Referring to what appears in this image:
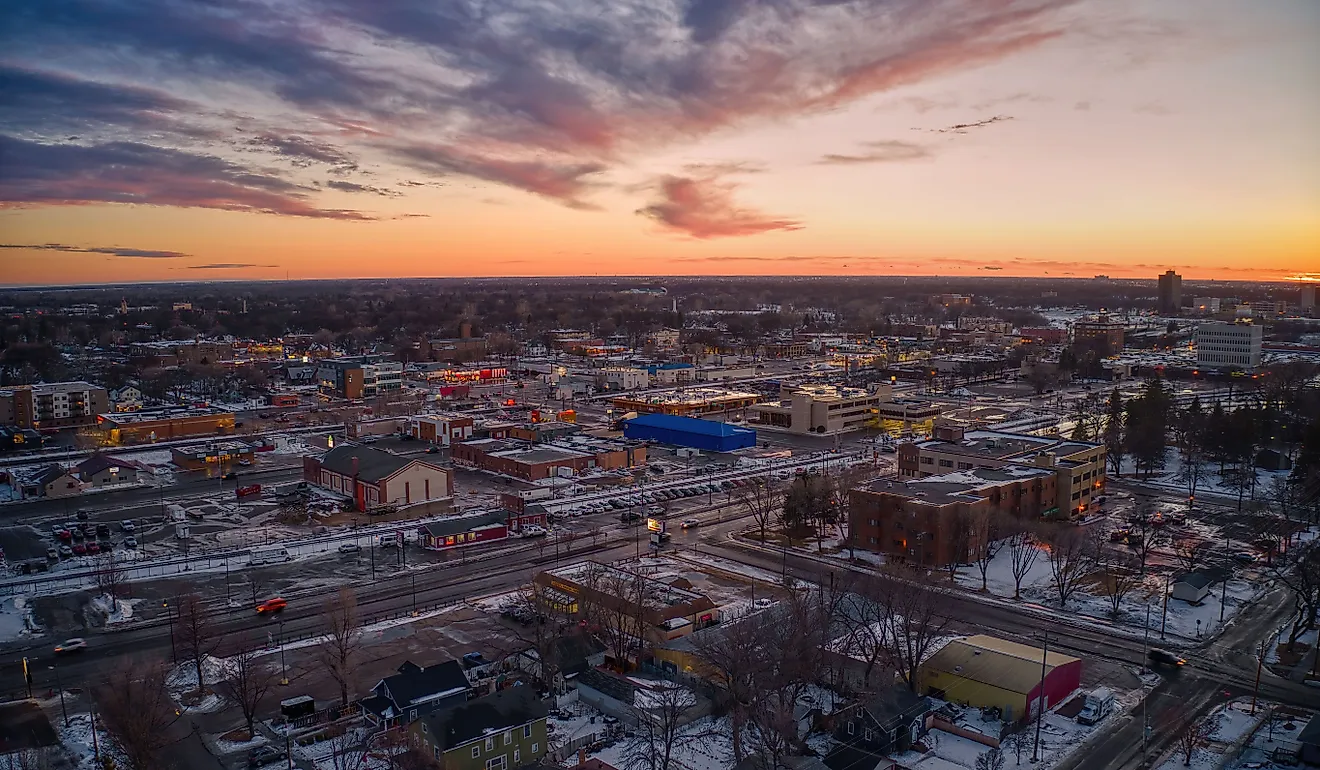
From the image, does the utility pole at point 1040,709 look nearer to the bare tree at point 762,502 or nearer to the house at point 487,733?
the house at point 487,733

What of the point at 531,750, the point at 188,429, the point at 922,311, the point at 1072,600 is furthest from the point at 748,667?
the point at 922,311

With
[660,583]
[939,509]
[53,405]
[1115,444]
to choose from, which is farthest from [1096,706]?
[53,405]

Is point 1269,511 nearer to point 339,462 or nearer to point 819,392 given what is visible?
point 819,392

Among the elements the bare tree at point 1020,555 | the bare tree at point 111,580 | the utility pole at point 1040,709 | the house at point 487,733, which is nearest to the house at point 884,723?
the utility pole at point 1040,709

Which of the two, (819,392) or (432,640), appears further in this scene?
(819,392)

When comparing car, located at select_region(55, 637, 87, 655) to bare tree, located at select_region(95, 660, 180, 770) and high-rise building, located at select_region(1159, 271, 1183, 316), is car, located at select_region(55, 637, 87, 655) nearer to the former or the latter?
bare tree, located at select_region(95, 660, 180, 770)

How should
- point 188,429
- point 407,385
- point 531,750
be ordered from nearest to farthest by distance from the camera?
1. point 531,750
2. point 188,429
3. point 407,385
